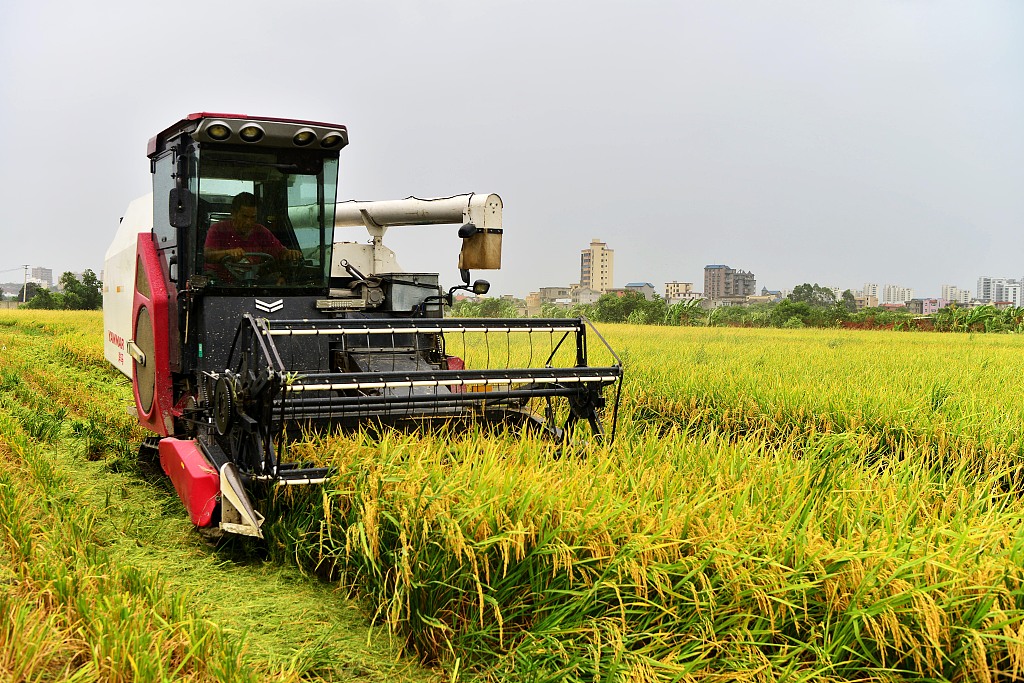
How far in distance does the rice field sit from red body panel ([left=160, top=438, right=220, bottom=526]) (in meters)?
0.35

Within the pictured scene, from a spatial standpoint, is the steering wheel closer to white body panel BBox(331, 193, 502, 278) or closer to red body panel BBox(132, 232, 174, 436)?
red body panel BBox(132, 232, 174, 436)

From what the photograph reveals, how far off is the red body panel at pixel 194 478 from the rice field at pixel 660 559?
1.15 feet

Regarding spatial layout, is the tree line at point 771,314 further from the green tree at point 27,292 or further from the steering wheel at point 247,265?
the green tree at point 27,292

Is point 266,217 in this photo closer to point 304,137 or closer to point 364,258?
point 304,137

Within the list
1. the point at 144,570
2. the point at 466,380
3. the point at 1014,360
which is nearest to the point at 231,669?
the point at 144,570

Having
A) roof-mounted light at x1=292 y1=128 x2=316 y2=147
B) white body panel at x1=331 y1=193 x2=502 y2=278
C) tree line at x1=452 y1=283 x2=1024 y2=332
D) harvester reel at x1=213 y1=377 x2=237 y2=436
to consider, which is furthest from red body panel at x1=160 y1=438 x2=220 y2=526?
tree line at x1=452 y1=283 x2=1024 y2=332

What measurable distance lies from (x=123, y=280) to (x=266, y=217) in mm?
1964

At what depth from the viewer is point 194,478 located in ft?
14.5

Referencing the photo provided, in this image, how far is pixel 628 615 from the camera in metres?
3.09

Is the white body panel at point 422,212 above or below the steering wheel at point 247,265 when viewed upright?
above

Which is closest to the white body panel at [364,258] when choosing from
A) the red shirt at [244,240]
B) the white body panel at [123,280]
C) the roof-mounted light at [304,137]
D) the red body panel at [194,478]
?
the white body panel at [123,280]

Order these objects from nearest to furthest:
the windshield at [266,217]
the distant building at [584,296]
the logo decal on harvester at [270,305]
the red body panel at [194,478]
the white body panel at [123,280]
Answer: the red body panel at [194,478] < the windshield at [266,217] < the logo decal on harvester at [270,305] < the white body panel at [123,280] < the distant building at [584,296]

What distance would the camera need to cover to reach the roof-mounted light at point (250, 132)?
529 centimetres

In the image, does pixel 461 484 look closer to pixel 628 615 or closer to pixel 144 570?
pixel 628 615
